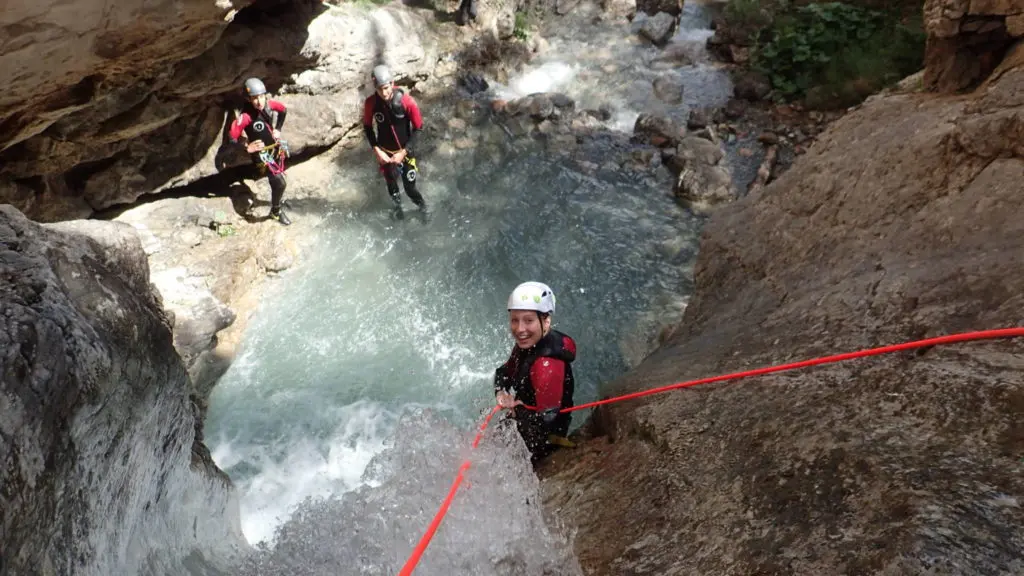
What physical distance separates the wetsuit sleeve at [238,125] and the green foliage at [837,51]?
8.30m

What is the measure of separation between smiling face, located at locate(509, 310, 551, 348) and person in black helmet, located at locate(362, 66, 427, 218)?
422 cm

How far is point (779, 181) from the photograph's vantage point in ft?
15.5

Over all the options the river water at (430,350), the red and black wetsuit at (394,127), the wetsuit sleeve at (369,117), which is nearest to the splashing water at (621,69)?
the river water at (430,350)

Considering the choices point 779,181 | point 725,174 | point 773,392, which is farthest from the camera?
point 725,174

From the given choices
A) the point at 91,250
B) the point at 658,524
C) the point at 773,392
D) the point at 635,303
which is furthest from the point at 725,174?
the point at 91,250

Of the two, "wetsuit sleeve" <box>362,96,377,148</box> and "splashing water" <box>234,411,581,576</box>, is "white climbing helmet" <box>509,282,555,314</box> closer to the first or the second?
"splashing water" <box>234,411,581,576</box>

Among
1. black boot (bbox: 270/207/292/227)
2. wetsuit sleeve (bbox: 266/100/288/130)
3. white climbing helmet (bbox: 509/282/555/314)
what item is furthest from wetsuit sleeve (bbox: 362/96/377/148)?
white climbing helmet (bbox: 509/282/555/314)

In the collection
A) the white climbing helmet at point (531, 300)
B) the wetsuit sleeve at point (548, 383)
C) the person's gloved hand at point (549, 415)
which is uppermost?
the white climbing helmet at point (531, 300)

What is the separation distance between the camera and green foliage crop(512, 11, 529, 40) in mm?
11992

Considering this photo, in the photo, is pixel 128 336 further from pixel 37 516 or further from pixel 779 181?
pixel 779 181

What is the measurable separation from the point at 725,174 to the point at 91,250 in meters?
7.46

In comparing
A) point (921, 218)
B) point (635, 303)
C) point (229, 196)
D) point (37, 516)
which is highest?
point (921, 218)

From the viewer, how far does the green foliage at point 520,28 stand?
12.0 meters

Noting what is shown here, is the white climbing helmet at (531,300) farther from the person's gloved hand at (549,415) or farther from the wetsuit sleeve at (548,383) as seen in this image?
the person's gloved hand at (549,415)
